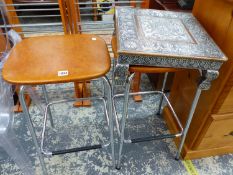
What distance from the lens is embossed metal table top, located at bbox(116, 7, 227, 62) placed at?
68 centimetres

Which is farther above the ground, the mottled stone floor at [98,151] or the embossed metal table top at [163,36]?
the embossed metal table top at [163,36]

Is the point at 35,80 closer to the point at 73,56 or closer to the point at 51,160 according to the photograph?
the point at 73,56

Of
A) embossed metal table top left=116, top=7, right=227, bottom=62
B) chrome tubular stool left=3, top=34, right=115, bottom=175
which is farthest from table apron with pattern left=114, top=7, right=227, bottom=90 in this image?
chrome tubular stool left=3, top=34, right=115, bottom=175

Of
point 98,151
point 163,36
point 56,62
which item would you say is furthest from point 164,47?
point 98,151

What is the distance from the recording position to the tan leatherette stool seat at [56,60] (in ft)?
2.22

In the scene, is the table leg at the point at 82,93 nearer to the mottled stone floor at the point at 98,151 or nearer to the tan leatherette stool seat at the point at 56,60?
the mottled stone floor at the point at 98,151

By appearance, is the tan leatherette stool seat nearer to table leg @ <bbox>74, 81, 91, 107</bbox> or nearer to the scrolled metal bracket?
the scrolled metal bracket

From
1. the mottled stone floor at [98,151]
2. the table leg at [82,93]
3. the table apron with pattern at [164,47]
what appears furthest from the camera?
the table leg at [82,93]

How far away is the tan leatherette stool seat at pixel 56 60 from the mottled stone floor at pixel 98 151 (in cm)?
67

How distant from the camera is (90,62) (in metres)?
0.76

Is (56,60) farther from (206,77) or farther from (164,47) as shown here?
(206,77)

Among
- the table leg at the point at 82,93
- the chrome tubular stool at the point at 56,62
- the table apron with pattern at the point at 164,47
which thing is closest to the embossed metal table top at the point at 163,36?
the table apron with pattern at the point at 164,47

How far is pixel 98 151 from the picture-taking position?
1225mm

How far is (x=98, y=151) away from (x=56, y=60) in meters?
0.69
